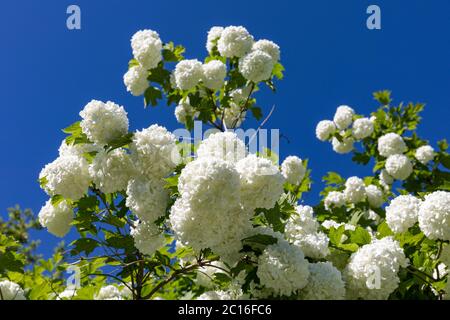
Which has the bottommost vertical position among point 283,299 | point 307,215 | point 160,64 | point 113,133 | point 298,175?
point 283,299

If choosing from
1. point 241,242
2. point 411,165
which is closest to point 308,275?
point 241,242

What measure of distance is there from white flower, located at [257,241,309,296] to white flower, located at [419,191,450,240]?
108cm

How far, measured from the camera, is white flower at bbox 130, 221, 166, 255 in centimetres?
353

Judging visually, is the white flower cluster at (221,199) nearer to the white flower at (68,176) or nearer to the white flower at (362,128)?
the white flower at (68,176)

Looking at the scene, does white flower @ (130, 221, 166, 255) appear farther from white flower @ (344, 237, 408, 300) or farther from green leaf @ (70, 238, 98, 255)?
white flower @ (344, 237, 408, 300)

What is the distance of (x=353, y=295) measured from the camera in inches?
125

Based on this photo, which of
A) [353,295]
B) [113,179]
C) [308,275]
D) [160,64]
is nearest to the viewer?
[308,275]

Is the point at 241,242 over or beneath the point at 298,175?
beneath

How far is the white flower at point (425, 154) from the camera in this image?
912cm

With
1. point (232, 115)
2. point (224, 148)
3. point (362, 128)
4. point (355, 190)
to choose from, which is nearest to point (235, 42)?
point (232, 115)

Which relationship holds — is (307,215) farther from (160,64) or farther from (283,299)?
(160,64)

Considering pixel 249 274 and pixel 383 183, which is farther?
pixel 383 183

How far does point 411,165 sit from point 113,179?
6.67m

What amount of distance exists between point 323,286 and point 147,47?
15.8 feet
